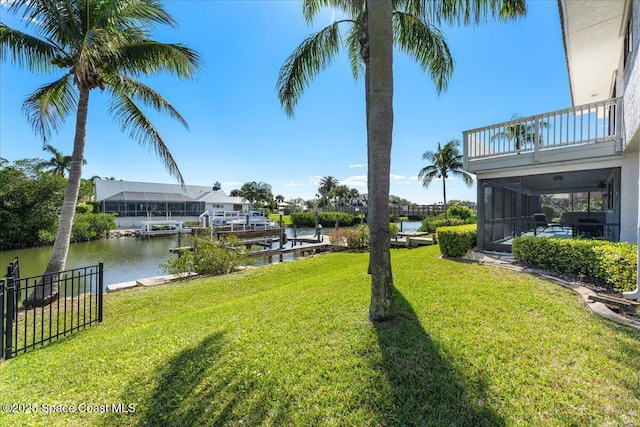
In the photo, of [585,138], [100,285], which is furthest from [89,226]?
[585,138]

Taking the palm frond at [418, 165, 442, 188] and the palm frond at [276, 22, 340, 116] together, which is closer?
the palm frond at [276, 22, 340, 116]

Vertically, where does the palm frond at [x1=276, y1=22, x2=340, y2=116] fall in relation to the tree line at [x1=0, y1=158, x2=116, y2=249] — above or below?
above

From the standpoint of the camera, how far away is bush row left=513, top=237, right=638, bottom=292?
15.3 feet

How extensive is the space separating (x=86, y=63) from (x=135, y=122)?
2.71 m

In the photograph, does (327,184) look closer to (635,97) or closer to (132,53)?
(132,53)

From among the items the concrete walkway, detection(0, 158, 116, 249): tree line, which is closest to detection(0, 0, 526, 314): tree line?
the concrete walkway

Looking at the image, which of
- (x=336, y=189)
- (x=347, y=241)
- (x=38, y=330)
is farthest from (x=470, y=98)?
(x=336, y=189)

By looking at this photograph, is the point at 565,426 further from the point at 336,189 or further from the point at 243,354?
the point at 336,189

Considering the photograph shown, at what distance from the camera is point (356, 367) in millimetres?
2832

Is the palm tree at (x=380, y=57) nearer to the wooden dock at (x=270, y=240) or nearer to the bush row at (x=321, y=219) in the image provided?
the wooden dock at (x=270, y=240)

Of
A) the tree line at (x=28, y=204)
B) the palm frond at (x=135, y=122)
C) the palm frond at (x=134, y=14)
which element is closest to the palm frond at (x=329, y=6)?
the palm frond at (x=134, y=14)

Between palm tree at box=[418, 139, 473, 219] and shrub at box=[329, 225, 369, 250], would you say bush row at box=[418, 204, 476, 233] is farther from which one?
shrub at box=[329, 225, 369, 250]

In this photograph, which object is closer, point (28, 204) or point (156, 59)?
point (156, 59)

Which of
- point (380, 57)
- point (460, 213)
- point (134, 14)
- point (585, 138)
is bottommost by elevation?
point (460, 213)
